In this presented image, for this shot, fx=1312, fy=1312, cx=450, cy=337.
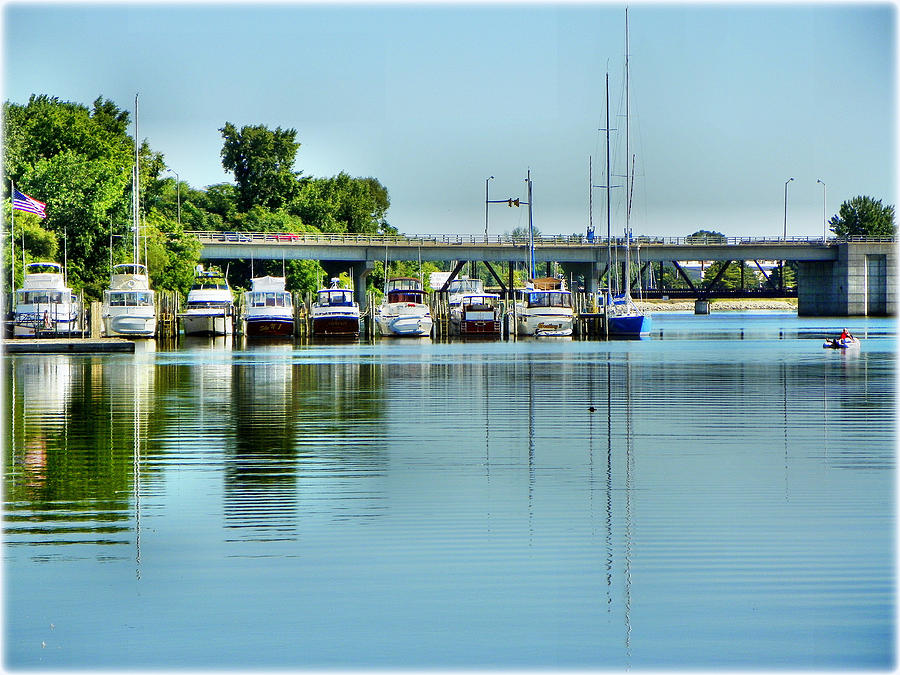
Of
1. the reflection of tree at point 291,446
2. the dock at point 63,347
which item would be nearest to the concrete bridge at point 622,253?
the dock at point 63,347

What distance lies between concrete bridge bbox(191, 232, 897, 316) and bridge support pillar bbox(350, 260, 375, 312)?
98 millimetres

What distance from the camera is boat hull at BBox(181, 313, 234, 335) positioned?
79750 millimetres

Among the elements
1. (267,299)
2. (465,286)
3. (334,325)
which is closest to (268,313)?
(267,299)

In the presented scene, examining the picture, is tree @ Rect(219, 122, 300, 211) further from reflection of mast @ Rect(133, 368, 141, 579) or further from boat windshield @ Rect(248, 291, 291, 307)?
reflection of mast @ Rect(133, 368, 141, 579)

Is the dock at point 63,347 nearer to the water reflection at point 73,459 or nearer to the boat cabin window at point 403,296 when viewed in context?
the water reflection at point 73,459

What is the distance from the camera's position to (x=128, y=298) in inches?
2906

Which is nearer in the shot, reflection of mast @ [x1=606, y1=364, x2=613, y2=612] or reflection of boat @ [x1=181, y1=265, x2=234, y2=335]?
reflection of mast @ [x1=606, y1=364, x2=613, y2=612]

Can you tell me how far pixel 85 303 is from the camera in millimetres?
78000

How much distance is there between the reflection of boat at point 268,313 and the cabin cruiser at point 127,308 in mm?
7381

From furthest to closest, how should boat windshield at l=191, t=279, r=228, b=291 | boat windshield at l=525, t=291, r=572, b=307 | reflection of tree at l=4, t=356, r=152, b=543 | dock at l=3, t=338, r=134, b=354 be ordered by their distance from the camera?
1. boat windshield at l=191, t=279, r=228, b=291
2. boat windshield at l=525, t=291, r=572, b=307
3. dock at l=3, t=338, r=134, b=354
4. reflection of tree at l=4, t=356, r=152, b=543

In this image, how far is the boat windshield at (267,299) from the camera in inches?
3221

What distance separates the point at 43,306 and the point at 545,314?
2944cm

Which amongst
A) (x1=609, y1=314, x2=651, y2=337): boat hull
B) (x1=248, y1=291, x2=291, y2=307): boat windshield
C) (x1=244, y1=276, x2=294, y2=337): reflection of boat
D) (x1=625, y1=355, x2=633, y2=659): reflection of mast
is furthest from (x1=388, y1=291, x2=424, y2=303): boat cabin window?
(x1=625, y1=355, x2=633, y2=659): reflection of mast

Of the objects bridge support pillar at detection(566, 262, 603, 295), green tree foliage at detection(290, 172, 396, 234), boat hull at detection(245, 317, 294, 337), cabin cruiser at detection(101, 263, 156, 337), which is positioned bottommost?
boat hull at detection(245, 317, 294, 337)
